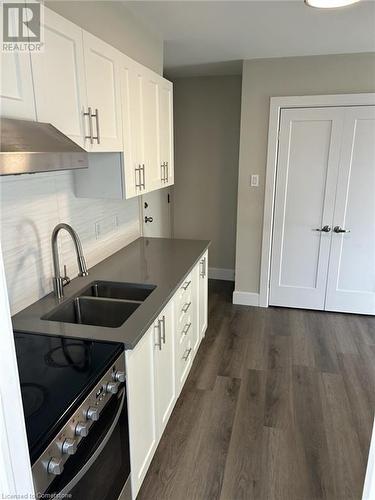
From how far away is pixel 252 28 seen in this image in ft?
8.43

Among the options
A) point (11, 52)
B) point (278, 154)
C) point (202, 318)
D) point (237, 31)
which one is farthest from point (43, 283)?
point (278, 154)

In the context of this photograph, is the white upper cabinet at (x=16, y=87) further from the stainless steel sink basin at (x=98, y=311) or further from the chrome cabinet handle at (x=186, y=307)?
the chrome cabinet handle at (x=186, y=307)

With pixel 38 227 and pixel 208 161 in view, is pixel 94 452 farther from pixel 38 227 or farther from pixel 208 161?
pixel 208 161

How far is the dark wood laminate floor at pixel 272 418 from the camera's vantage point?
1838mm

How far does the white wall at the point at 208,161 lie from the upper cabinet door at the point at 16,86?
11.1 feet

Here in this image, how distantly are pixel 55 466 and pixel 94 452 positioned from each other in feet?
0.76

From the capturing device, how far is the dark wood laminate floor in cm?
184

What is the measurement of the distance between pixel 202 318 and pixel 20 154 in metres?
2.32

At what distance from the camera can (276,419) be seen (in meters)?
2.28

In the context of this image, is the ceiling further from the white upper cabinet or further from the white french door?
the white upper cabinet

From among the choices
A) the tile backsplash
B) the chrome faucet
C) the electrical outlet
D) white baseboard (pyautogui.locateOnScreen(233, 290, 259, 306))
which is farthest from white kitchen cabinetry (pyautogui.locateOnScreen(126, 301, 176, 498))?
the electrical outlet

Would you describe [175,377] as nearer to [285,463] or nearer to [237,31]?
[285,463]


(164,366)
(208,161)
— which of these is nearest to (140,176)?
(164,366)

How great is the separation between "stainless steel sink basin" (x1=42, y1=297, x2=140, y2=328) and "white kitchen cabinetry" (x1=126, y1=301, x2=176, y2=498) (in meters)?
0.22
